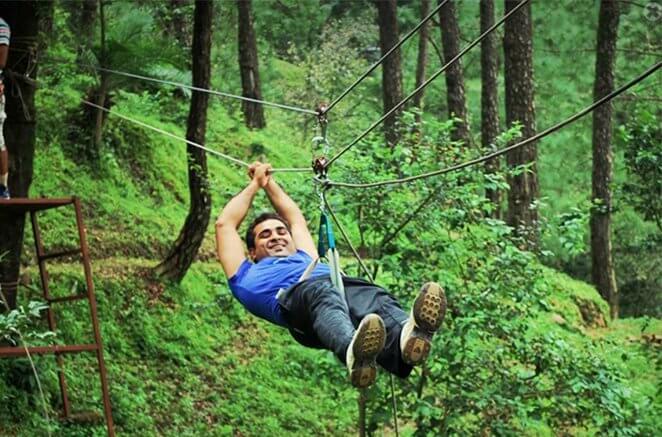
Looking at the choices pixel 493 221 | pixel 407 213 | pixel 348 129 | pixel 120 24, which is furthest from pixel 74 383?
pixel 348 129

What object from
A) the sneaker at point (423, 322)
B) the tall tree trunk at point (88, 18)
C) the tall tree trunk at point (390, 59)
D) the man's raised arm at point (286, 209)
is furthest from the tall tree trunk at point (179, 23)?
the sneaker at point (423, 322)

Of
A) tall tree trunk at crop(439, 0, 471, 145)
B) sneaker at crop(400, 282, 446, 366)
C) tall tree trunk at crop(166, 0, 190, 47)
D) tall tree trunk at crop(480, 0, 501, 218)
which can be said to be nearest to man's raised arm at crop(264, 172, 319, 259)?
sneaker at crop(400, 282, 446, 366)

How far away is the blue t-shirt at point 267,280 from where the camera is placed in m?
5.11

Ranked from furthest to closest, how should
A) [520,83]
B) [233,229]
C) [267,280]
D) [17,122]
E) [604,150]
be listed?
[604,150]
[520,83]
[17,122]
[233,229]
[267,280]

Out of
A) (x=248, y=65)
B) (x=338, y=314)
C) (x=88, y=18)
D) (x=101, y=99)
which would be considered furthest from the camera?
(x=248, y=65)

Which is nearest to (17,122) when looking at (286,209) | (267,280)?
(286,209)

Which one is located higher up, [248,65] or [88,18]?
[88,18]

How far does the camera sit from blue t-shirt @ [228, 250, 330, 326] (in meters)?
5.11

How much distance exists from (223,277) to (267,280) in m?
4.76

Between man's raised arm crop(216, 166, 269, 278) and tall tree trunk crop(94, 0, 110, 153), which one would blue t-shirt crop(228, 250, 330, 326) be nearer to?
man's raised arm crop(216, 166, 269, 278)

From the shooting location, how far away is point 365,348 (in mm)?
4098

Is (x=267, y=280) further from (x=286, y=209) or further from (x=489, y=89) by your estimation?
(x=489, y=89)

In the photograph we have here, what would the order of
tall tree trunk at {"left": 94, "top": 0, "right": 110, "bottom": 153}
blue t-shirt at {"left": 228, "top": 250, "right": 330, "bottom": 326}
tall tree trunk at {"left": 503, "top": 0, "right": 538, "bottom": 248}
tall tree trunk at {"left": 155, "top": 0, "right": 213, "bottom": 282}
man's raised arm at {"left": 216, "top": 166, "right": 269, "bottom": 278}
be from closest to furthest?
1. blue t-shirt at {"left": 228, "top": 250, "right": 330, "bottom": 326}
2. man's raised arm at {"left": 216, "top": 166, "right": 269, "bottom": 278}
3. tall tree trunk at {"left": 155, "top": 0, "right": 213, "bottom": 282}
4. tall tree trunk at {"left": 94, "top": 0, "right": 110, "bottom": 153}
5. tall tree trunk at {"left": 503, "top": 0, "right": 538, "bottom": 248}

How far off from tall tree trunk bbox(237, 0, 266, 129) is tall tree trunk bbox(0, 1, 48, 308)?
334 inches
